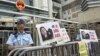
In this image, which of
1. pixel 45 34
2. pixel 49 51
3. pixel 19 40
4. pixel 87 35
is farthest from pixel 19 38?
pixel 87 35

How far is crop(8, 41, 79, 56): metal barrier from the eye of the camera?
390cm

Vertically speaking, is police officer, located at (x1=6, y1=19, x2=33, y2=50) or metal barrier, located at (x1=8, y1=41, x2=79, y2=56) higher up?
police officer, located at (x1=6, y1=19, x2=33, y2=50)

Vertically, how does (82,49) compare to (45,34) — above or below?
below

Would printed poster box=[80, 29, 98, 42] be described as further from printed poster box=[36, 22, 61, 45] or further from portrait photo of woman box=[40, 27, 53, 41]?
portrait photo of woman box=[40, 27, 53, 41]

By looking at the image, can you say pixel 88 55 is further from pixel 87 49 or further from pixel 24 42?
pixel 24 42

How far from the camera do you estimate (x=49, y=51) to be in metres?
4.60

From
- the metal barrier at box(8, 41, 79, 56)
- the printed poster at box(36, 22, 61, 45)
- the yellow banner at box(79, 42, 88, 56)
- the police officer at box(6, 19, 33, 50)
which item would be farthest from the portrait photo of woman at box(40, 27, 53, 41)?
the yellow banner at box(79, 42, 88, 56)

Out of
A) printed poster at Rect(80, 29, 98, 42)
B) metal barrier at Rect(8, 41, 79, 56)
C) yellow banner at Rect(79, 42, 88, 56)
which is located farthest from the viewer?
printed poster at Rect(80, 29, 98, 42)

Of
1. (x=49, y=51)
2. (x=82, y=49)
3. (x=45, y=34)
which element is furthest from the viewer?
(x=82, y=49)

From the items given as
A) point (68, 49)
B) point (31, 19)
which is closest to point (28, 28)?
point (31, 19)

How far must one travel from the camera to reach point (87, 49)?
578 cm

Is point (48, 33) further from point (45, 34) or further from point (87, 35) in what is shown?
point (87, 35)

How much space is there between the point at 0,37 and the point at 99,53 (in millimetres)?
2690

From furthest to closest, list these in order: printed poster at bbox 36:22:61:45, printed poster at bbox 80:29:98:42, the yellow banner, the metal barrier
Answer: printed poster at bbox 80:29:98:42, the yellow banner, printed poster at bbox 36:22:61:45, the metal barrier
